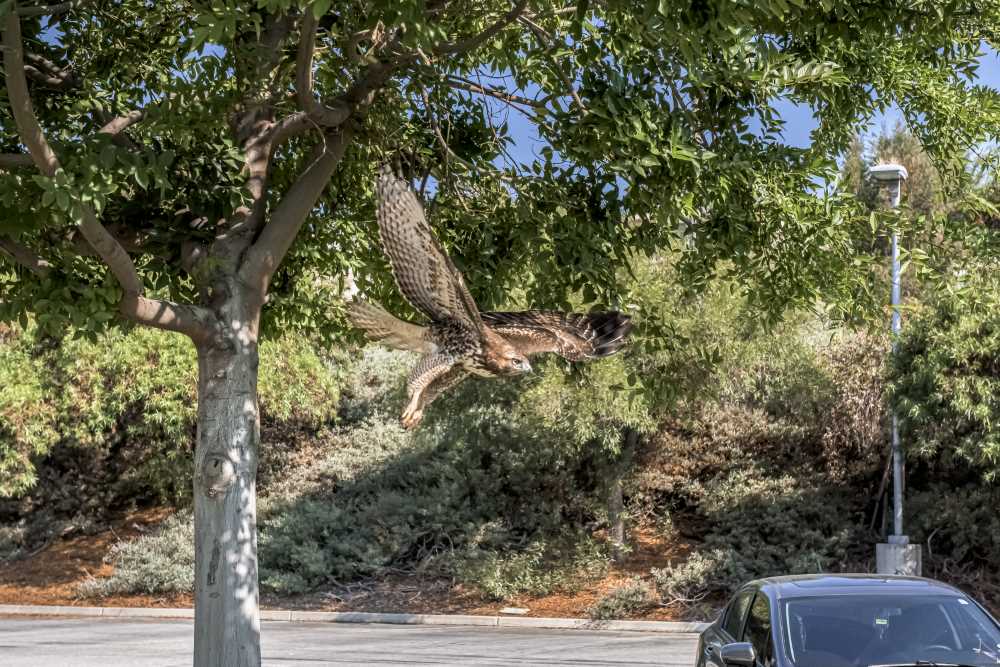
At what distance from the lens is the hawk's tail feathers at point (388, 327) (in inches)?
263

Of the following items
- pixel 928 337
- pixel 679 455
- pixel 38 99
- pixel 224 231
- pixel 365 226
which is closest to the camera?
pixel 224 231

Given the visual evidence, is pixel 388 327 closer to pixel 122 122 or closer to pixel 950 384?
pixel 122 122

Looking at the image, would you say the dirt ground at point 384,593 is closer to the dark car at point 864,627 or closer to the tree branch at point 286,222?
the tree branch at point 286,222

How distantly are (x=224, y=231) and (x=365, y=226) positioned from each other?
264cm

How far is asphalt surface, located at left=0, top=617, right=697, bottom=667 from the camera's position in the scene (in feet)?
52.1

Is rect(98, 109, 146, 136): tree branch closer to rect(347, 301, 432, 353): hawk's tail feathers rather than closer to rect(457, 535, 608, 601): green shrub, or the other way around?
rect(347, 301, 432, 353): hawk's tail feathers

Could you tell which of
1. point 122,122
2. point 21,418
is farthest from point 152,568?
point 122,122

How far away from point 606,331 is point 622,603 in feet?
52.5

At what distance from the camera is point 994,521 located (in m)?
21.6

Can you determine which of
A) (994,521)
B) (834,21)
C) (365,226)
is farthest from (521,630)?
(834,21)

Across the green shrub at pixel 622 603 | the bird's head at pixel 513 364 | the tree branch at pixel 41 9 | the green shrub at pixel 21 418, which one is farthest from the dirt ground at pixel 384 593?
the tree branch at pixel 41 9

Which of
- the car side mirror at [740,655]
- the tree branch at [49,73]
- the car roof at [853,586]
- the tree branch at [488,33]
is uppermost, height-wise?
the tree branch at [49,73]

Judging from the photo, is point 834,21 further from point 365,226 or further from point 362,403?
point 362,403

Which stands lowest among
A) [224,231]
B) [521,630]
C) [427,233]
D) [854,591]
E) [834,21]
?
[521,630]
